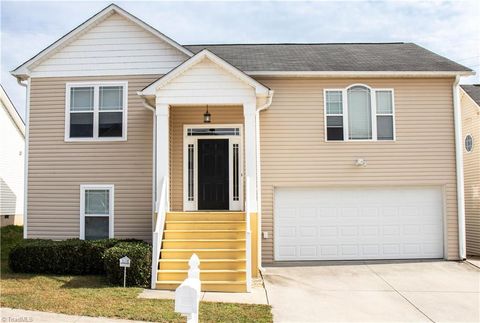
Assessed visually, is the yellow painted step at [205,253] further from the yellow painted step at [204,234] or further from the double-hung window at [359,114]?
the double-hung window at [359,114]

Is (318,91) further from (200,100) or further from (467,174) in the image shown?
(467,174)

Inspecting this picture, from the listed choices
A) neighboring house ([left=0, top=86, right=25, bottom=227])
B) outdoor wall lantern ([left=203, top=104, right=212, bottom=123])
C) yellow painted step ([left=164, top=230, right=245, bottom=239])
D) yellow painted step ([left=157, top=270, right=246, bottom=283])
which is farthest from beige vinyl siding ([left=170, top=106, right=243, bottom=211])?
neighboring house ([left=0, top=86, right=25, bottom=227])

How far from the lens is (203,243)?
10.2m

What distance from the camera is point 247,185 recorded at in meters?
10.6

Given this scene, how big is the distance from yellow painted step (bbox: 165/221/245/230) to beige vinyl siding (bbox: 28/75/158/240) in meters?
1.96

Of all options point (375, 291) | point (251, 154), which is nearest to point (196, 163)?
point (251, 154)

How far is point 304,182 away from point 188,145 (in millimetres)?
3378

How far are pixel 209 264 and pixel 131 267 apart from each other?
62.6 inches

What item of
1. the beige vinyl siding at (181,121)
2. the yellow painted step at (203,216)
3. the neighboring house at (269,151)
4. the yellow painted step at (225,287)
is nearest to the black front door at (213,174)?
the neighboring house at (269,151)

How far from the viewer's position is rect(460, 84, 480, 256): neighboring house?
14438 mm

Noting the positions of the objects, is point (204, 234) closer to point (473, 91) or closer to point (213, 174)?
point (213, 174)

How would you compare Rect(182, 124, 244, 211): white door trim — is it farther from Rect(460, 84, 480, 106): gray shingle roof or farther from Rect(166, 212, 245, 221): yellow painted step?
Rect(460, 84, 480, 106): gray shingle roof

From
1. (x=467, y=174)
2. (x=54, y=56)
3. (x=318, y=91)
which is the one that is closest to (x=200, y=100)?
(x=318, y=91)

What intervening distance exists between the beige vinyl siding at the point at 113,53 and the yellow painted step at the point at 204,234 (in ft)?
15.4
